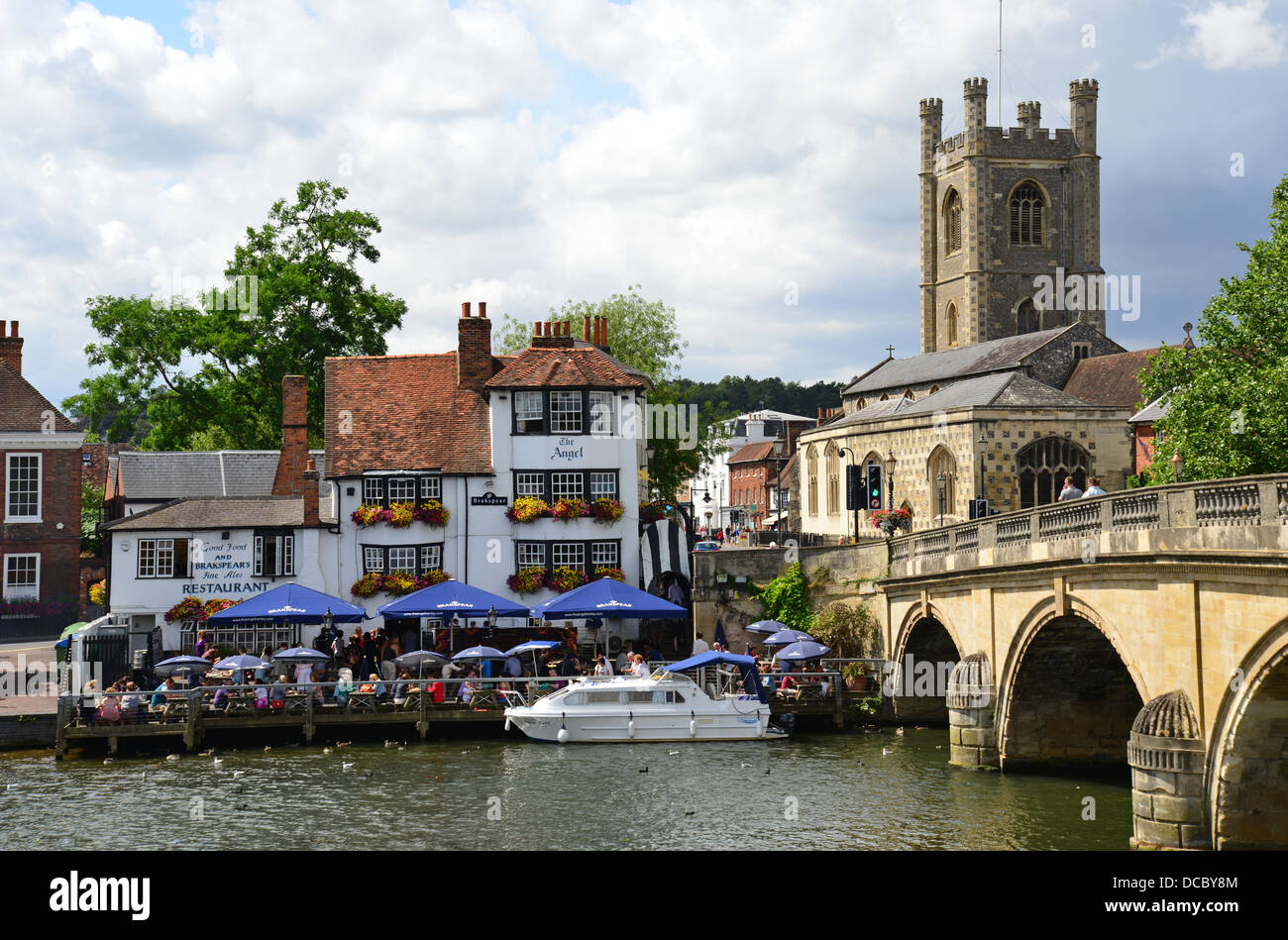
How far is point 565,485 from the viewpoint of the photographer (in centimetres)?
4456

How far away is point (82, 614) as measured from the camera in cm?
5478

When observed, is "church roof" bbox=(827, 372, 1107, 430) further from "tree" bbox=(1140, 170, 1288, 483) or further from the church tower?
the church tower

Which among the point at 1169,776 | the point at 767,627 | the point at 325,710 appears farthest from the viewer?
the point at 767,627

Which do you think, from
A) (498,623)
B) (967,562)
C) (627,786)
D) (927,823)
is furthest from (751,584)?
(927,823)

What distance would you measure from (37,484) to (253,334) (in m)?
10.4

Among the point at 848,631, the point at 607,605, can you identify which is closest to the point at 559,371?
the point at 607,605

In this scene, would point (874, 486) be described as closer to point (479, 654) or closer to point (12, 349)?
point (479, 654)

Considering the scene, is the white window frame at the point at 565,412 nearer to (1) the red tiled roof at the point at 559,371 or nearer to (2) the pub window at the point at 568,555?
(1) the red tiled roof at the point at 559,371

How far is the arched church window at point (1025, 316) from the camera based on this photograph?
8494 centimetres

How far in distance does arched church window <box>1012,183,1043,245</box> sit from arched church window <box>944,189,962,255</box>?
3.83 meters

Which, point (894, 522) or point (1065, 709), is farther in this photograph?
point (894, 522)

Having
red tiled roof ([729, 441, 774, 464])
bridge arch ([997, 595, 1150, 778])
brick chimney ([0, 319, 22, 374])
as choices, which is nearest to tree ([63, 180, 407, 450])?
brick chimney ([0, 319, 22, 374])

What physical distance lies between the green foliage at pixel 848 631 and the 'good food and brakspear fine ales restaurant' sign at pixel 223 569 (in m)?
17.8
